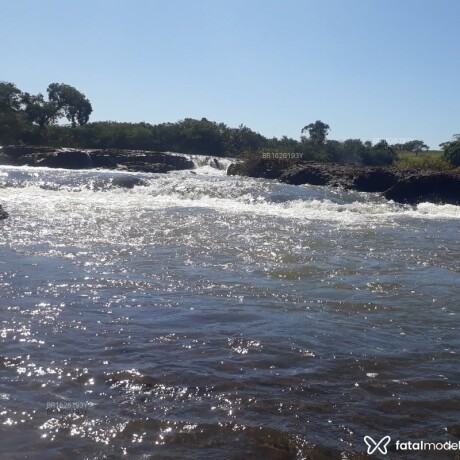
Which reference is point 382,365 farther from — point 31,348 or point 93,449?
point 31,348

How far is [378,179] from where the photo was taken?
942 inches

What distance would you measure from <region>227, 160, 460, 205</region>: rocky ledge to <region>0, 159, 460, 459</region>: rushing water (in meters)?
11.1

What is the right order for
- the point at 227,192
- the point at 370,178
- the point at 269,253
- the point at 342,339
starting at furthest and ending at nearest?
the point at 370,178 < the point at 227,192 < the point at 269,253 < the point at 342,339

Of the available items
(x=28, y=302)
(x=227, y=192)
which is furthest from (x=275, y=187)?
(x=28, y=302)

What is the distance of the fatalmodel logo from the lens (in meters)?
3.10

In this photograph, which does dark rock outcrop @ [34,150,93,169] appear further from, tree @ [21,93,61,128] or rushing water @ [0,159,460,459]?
tree @ [21,93,61,128]

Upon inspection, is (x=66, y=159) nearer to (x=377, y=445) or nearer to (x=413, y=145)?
(x=377, y=445)

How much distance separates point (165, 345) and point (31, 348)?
975 mm

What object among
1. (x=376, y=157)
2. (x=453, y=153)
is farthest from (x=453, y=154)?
(x=376, y=157)

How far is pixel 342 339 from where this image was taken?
4.93 metres

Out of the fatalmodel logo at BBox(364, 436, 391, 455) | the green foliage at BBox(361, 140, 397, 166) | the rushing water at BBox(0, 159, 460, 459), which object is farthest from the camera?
the green foliage at BBox(361, 140, 397, 166)

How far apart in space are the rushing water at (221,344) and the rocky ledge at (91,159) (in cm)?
2180

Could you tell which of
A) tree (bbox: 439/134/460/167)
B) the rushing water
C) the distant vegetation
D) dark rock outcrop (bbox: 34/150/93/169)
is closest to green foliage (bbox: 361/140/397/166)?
the distant vegetation

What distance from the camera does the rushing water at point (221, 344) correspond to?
325 cm
